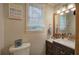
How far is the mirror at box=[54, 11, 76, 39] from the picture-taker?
124 centimetres

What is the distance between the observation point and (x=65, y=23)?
127 cm

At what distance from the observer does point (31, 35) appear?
4.15 feet

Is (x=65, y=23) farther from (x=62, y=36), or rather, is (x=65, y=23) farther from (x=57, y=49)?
(x=57, y=49)

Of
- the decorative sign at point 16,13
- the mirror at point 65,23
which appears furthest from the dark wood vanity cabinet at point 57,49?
the decorative sign at point 16,13

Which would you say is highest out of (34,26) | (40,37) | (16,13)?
(16,13)

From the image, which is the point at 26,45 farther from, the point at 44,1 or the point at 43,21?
the point at 44,1

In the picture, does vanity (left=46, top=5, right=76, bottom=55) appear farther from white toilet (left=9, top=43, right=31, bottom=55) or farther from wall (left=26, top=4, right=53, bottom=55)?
white toilet (left=9, top=43, right=31, bottom=55)

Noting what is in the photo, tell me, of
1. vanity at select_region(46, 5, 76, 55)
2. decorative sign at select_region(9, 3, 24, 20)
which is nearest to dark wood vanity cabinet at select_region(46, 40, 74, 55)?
vanity at select_region(46, 5, 76, 55)

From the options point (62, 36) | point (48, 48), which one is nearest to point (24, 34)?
point (48, 48)

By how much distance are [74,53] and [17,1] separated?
756 mm

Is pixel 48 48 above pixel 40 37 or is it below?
below

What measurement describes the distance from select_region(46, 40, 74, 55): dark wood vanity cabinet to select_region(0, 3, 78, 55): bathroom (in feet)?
0.04

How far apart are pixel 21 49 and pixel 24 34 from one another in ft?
0.52
